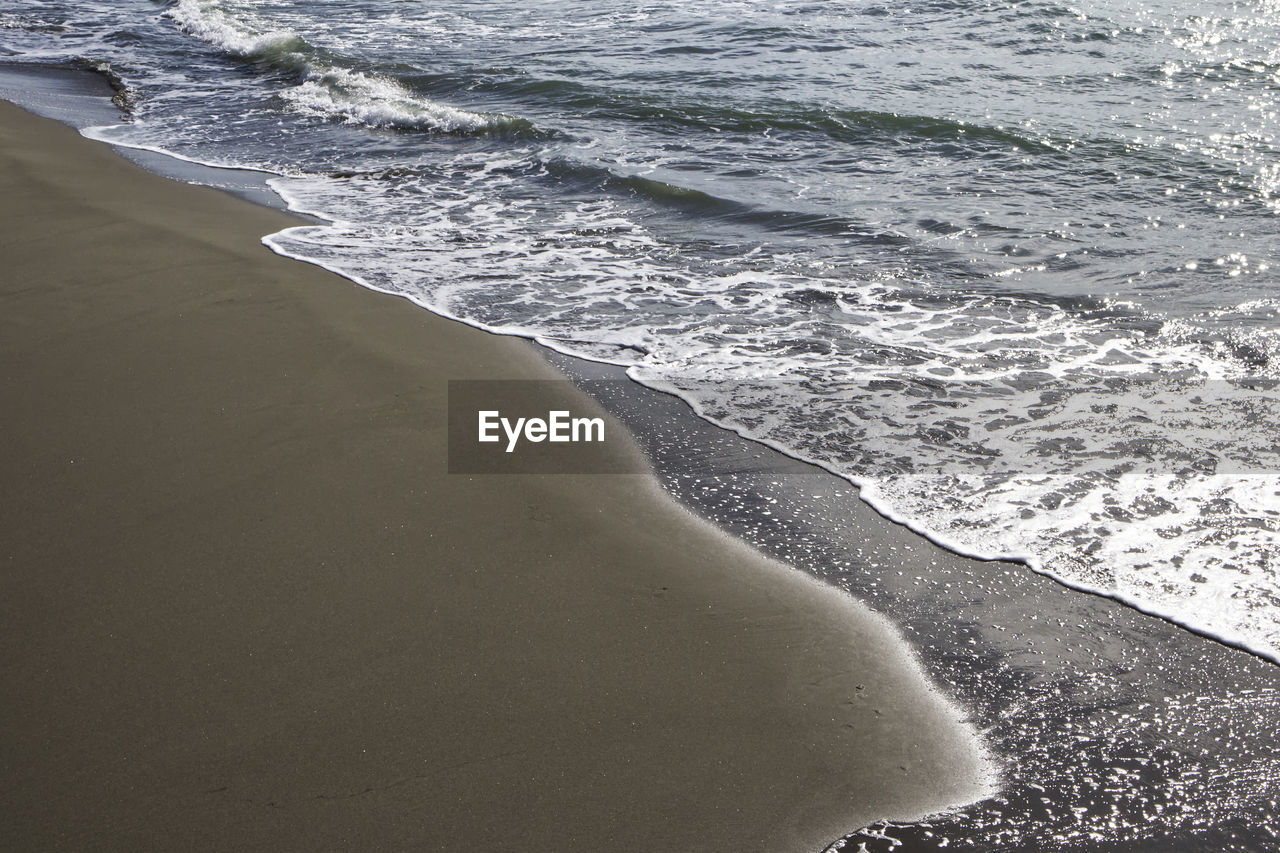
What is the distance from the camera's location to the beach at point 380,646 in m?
2.47

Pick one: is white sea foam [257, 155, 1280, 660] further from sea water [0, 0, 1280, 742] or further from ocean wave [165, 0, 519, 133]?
ocean wave [165, 0, 519, 133]

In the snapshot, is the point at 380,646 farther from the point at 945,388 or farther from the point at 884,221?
the point at 884,221

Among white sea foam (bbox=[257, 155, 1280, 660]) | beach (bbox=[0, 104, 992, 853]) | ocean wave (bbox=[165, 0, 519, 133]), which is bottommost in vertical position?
beach (bbox=[0, 104, 992, 853])

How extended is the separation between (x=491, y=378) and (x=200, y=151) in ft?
19.2

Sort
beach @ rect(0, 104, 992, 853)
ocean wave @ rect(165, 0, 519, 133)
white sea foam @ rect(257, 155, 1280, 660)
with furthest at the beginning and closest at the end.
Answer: ocean wave @ rect(165, 0, 519, 133) → white sea foam @ rect(257, 155, 1280, 660) → beach @ rect(0, 104, 992, 853)

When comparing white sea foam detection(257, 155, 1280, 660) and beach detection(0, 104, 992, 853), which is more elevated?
white sea foam detection(257, 155, 1280, 660)

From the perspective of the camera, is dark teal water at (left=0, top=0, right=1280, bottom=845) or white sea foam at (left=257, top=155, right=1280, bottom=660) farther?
dark teal water at (left=0, top=0, right=1280, bottom=845)

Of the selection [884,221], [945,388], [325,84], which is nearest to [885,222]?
[884,221]

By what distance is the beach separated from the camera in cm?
247

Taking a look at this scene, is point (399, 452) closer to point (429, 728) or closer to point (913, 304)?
point (429, 728)

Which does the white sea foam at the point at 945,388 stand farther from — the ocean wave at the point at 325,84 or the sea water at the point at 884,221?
the ocean wave at the point at 325,84

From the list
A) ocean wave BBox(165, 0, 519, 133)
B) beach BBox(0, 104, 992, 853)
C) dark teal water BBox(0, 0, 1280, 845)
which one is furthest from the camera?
ocean wave BBox(165, 0, 519, 133)

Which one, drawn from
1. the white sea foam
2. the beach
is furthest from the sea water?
the beach

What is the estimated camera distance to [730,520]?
12.2 ft
